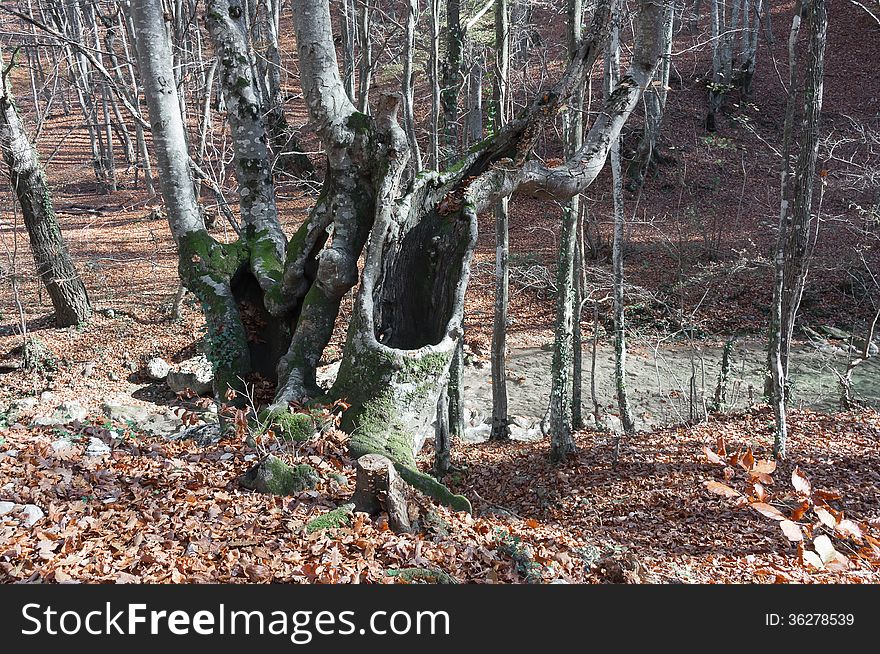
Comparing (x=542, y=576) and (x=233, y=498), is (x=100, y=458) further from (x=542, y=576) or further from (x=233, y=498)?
(x=542, y=576)

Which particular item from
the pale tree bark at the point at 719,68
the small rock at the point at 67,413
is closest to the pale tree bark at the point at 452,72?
the small rock at the point at 67,413

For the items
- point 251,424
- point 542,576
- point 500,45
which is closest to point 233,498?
point 251,424

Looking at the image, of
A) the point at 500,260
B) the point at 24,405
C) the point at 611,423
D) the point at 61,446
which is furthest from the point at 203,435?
the point at 611,423

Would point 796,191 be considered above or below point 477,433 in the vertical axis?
above

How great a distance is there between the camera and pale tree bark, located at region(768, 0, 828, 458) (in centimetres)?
721

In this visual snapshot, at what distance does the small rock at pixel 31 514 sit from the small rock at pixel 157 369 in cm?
778

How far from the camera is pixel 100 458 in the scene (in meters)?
4.67

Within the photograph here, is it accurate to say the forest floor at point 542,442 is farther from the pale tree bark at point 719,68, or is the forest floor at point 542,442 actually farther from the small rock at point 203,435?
the pale tree bark at point 719,68

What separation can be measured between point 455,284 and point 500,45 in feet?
15.7

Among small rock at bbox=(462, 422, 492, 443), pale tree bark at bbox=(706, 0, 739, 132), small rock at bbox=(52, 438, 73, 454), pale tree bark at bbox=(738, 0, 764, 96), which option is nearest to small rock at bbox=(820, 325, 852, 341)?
small rock at bbox=(462, 422, 492, 443)

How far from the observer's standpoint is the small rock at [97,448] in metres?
4.81

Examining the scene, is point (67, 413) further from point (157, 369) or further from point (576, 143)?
point (576, 143)

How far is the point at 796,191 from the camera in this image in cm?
786

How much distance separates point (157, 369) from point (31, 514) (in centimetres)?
798
